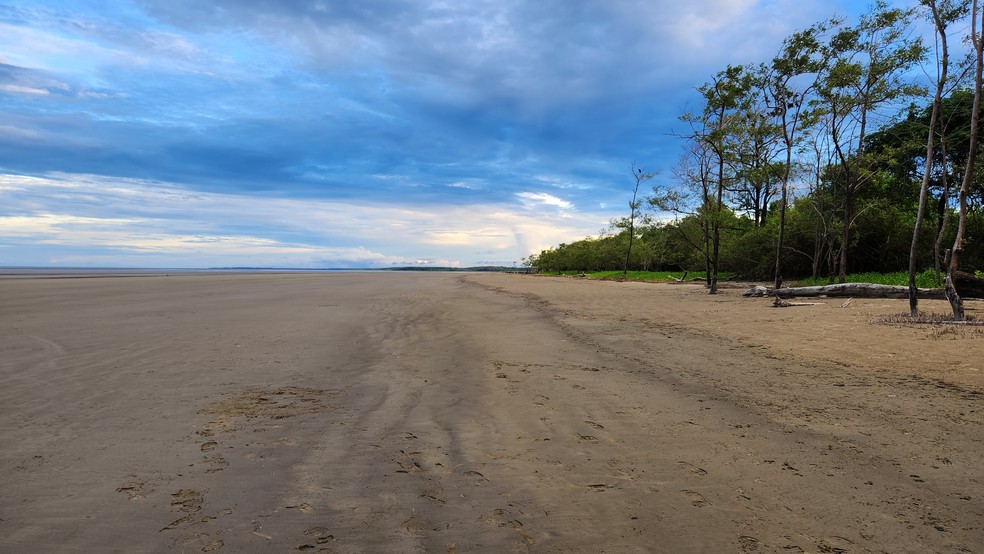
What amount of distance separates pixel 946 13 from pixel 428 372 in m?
13.9

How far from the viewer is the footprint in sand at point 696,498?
2961mm

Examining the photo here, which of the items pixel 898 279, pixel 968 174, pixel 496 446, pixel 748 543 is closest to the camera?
pixel 748 543

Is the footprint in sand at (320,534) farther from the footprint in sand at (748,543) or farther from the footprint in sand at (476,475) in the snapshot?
the footprint in sand at (748,543)

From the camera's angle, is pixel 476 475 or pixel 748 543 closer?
pixel 748 543

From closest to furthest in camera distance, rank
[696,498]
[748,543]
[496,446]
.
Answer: [748,543], [696,498], [496,446]

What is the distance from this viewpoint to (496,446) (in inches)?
155

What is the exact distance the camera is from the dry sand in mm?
2682

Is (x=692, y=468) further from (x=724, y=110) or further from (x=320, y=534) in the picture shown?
(x=724, y=110)

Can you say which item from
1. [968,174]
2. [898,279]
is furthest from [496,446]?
[898,279]

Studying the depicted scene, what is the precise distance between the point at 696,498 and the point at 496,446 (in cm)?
156

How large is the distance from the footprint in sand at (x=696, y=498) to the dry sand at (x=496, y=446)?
2 centimetres

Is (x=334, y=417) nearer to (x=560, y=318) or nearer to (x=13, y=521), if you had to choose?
(x=13, y=521)

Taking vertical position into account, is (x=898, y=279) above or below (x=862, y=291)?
above

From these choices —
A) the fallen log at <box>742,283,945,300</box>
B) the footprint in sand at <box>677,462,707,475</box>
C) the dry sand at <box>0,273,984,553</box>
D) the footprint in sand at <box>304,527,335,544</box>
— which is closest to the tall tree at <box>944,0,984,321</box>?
the dry sand at <box>0,273,984,553</box>
